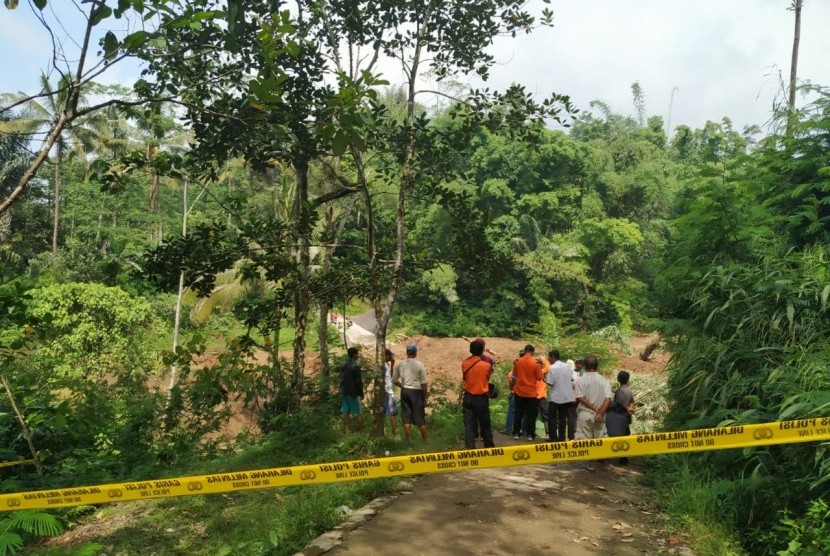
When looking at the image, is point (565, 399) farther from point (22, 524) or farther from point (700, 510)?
point (22, 524)

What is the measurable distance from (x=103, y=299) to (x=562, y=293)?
2012 centimetres

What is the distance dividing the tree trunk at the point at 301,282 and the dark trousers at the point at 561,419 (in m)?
3.76

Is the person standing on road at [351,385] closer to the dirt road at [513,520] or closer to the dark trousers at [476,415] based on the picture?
the dark trousers at [476,415]

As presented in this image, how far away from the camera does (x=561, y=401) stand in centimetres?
812

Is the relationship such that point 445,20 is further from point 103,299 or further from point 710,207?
point 103,299

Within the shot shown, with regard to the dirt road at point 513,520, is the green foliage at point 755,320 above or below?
above

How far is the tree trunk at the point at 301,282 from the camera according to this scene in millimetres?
7859

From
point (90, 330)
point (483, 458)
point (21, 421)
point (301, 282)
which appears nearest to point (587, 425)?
point (483, 458)

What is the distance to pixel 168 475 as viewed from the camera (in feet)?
23.4

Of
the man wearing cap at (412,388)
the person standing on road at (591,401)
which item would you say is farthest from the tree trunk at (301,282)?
the person standing on road at (591,401)

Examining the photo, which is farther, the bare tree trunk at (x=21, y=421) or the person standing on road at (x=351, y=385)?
the person standing on road at (x=351, y=385)

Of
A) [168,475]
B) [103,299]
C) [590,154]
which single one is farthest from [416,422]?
[590,154]

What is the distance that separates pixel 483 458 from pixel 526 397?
4.84 m

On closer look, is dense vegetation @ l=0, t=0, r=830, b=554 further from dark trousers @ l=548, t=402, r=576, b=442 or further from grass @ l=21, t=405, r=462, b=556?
dark trousers @ l=548, t=402, r=576, b=442
